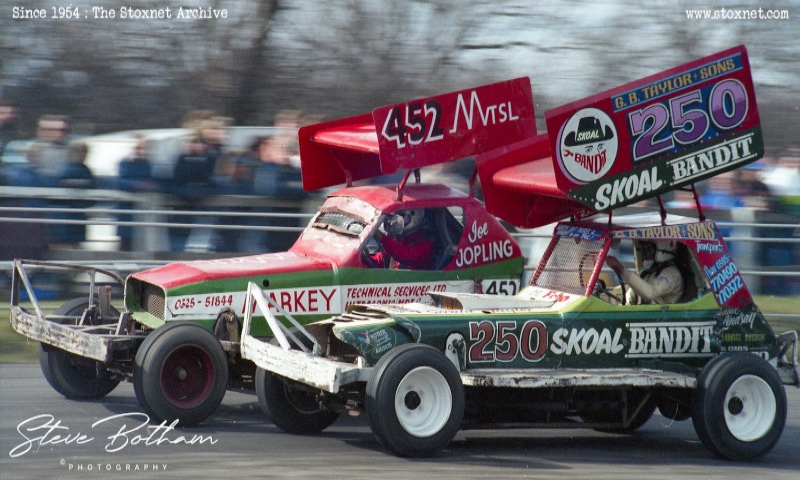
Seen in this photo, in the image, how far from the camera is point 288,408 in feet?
26.8

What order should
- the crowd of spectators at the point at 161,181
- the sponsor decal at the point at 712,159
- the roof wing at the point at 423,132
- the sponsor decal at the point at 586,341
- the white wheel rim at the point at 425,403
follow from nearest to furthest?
the white wheel rim at the point at 425,403 → the sponsor decal at the point at 586,341 → the sponsor decal at the point at 712,159 → the roof wing at the point at 423,132 → the crowd of spectators at the point at 161,181

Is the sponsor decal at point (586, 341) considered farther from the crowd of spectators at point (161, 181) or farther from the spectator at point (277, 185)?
the crowd of spectators at point (161, 181)

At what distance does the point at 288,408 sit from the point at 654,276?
2797 mm

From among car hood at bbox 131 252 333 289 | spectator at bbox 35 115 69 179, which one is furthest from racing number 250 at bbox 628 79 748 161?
spectator at bbox 35 115 69 179

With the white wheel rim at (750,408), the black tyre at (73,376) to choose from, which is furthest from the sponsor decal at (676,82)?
the black tyre at (73,376)

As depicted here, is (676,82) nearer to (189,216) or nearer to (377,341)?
(377,341)

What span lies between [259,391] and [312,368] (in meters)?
1.20

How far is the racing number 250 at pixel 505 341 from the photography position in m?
7.44

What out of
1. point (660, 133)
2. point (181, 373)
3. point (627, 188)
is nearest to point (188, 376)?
point (181, 373)

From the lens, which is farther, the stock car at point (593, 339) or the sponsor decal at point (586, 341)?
the sponsor decal at point (586, 341)

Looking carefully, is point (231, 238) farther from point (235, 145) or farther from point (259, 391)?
point (259, 391)

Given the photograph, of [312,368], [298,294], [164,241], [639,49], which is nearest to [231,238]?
[164,241]

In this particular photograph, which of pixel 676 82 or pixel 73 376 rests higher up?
pixel 676 82

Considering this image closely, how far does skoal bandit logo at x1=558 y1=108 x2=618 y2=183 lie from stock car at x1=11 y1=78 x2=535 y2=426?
1.71 metres
